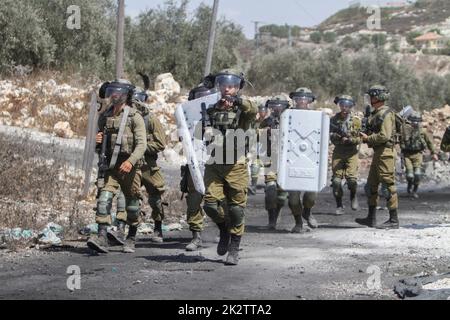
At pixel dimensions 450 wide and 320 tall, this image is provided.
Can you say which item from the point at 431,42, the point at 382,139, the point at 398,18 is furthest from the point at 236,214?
the point at 398,18

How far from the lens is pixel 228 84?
8594 millimetres

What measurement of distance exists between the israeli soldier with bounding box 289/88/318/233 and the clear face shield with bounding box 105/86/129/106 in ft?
8.63

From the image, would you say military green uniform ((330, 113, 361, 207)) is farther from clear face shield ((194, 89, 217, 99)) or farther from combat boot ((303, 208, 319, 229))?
clear face shield ((194, 89, 217, 99))

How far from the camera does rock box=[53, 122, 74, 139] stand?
19.8 m

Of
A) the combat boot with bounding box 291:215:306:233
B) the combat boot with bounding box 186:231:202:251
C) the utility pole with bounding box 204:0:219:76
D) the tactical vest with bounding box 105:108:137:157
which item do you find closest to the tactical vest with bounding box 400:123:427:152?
the utility pole with bounding box 204:0:219:76

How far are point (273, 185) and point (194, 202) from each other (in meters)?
2.39

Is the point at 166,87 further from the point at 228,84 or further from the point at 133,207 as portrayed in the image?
the point at 228,84

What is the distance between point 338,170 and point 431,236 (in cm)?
330

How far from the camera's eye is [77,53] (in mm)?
26531

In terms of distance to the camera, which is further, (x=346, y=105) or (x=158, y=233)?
(x=346, y=105)

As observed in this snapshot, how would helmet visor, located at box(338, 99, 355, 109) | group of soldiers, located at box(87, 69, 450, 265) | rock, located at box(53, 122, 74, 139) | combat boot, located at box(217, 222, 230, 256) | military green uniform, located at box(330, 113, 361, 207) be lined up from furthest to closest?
rock, located at box(53, 122, 74, 139) → military green uniform, located at box(330, 113, 361, 207) → helmet visor, located at box(338, 99, 355, 109) → combat boot, located at box(217, 222, 230, 256) → group of soldiers, located at box(87, 69, 450, 265)

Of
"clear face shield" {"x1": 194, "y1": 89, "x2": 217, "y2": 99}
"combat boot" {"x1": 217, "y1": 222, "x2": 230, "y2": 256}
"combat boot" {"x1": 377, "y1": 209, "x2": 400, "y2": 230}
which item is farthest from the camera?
"combat boot" {"x1": 377, "y1": 209, "x2": 400, "y2": 230}

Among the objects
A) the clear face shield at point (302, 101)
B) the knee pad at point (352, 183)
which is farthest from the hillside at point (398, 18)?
the clear face shield at point (302, 101)

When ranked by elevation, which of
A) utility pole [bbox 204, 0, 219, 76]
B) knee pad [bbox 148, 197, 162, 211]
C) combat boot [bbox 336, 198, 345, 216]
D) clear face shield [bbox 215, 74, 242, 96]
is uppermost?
utility pole [bbox 204, 0, 219, 76]
